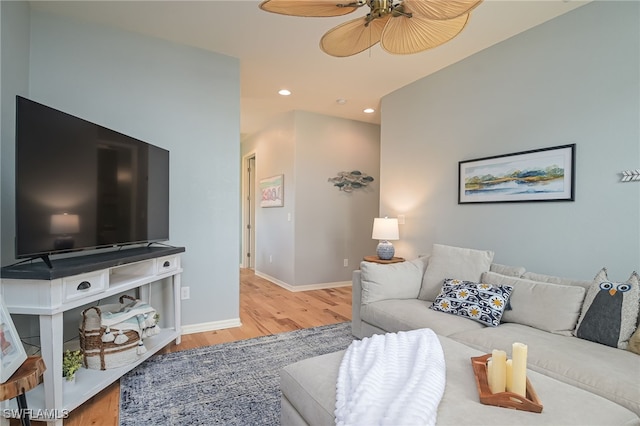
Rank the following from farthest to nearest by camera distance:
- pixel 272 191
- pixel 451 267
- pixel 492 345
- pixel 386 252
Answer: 1. pixel 272 191
2. pixel 386 252
3. pixel 451 267
4. pixel 492 345

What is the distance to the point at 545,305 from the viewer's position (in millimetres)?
2020

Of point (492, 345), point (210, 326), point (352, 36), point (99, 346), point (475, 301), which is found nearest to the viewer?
point (352, 36)

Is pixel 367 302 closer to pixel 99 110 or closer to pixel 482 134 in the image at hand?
pixel 482 134

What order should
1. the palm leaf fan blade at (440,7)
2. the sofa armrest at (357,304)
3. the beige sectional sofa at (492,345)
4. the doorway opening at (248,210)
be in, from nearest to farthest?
the beige sectional sofa at (492,345) < the palm leaf fan blade at (440,7) < the sofa armrest at (357,304) < the doorway opening at (248,210)

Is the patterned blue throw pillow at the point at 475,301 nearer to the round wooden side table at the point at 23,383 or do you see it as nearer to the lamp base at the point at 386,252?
the lamp base at the point at 386,252

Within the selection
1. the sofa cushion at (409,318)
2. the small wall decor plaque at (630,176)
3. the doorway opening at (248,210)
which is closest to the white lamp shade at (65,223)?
the sofa cushion at (409,318)

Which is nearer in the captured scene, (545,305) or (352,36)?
(352,36)

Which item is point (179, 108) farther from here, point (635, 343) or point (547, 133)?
point (635, 343)

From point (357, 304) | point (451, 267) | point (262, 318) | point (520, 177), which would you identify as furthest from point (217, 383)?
point (520, 177)

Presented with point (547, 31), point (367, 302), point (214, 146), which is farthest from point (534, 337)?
point (214, 146)

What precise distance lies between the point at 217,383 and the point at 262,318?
139 centimetres

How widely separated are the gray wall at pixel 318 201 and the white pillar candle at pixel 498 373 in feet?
12.2

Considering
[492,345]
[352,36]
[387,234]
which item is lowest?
[492,345]

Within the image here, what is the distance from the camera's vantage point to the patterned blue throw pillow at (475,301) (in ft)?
7.07
